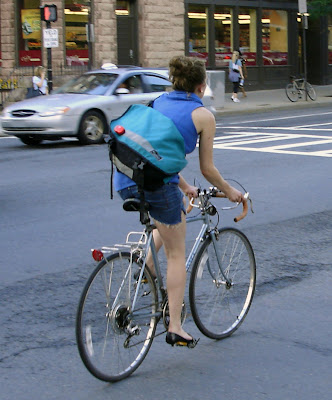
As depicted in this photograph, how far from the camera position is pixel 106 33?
28.7m

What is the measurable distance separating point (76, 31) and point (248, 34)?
8.61 meters

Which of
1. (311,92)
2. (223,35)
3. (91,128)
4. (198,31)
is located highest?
(198,31)

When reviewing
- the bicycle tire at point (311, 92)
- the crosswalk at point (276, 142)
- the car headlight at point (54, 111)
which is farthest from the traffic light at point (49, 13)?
the bicycle tire at point (311, 92)

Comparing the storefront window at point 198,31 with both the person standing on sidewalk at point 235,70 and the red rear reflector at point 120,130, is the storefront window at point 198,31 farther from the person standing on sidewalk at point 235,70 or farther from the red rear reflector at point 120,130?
the red rear reflector at point 120,130

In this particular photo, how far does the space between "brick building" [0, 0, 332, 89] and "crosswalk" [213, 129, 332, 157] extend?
8.13 meters

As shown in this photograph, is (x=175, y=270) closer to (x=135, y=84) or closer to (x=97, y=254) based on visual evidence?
(x=97, y=254)

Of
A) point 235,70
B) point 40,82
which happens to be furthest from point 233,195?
point 235,70

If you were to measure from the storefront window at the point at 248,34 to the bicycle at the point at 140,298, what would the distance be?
29368 millimetres

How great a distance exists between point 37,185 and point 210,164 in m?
6.81

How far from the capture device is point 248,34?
3391cm

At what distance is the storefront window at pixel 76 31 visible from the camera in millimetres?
28141

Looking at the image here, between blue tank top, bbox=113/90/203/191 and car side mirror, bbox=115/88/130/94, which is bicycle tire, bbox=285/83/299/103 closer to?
car side mirror, bbox=115/88/130/94

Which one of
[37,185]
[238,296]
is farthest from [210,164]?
[37,185]

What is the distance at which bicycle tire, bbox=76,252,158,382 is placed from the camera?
161 inches
